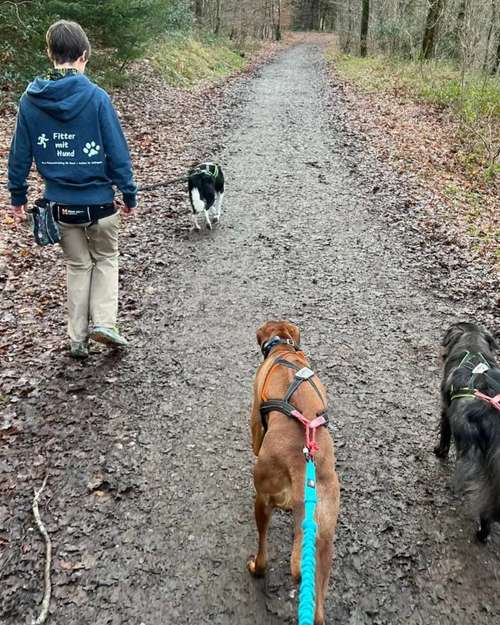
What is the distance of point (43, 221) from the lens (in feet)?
14.5

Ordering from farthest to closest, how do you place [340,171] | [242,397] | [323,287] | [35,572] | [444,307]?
1. [340,171]
2. [323,287]
3. [444,307]
4. [242,397]
5. [35,572]

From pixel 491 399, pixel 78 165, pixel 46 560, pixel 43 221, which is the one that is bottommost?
pixel 46 560

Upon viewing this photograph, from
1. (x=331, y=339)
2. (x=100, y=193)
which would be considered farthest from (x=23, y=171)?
(x=331, y=339)

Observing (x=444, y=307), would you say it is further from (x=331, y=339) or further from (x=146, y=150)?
(x=146, y=150)

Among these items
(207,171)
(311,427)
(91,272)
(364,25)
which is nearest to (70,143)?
(91,272)

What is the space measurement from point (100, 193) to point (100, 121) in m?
0.60

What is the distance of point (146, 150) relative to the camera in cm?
1207

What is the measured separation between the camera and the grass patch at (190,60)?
19.4 m

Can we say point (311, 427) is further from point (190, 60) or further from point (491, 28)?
point (190, 60)

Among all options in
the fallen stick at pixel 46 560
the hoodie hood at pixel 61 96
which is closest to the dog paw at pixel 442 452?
the fallen stick at pixel 46 560

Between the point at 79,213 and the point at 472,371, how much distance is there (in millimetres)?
3436

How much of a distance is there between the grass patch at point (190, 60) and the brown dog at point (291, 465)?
17888mm

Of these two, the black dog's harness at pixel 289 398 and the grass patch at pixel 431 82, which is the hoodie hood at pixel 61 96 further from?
the grass patch at pixel 431 82

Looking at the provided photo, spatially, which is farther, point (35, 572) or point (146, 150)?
point (146, 150)
